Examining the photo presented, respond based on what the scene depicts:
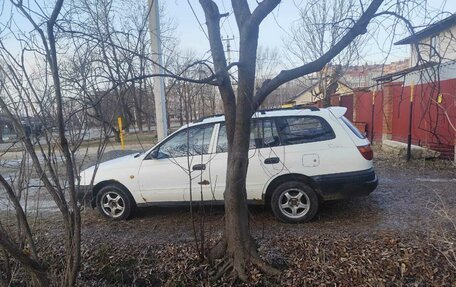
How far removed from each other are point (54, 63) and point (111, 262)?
2.53 m

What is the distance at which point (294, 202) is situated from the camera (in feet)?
15.2

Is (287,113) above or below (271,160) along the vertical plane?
above

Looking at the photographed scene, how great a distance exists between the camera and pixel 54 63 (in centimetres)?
212

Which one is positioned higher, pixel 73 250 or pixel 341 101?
pixel 341 101

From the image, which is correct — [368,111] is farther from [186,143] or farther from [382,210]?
[186,143]

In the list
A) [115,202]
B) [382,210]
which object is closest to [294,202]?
[382,210]

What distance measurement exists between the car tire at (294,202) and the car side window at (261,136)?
25.1 inches

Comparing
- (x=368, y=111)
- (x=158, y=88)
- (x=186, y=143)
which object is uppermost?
(x=158, y=88)

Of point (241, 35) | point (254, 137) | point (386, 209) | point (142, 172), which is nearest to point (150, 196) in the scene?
point (142, 172)

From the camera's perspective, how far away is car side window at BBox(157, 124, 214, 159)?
4938mm

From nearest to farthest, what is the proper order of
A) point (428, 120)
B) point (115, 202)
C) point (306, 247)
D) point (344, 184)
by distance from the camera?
1. point (306, 247)
2. point (344, 184)
3. point (115, 202)
4. point (428, 120)

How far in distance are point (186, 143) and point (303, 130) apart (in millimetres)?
1743

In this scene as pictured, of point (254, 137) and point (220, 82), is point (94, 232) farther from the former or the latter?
point (220, 82)

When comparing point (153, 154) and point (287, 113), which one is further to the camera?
point (153, 154)
